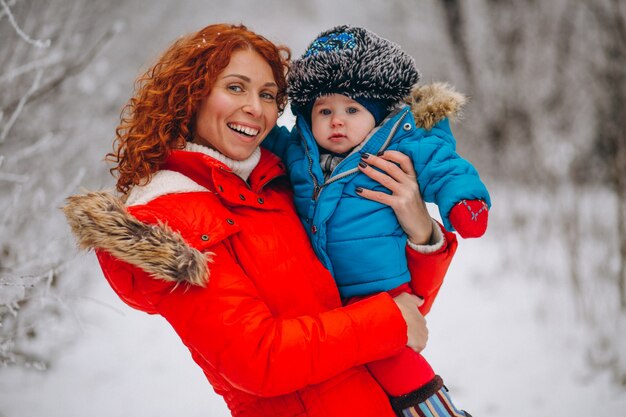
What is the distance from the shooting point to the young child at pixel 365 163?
5.20 feet

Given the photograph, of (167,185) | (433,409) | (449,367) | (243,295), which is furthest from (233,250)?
(449,367)

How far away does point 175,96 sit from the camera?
1.62 meters

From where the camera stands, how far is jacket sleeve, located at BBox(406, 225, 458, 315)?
1.72 metres

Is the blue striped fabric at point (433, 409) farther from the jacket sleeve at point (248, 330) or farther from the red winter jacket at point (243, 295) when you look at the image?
the jacket sleeve at point (248, 330)

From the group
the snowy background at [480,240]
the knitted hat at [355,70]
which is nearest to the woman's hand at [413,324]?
the knitted hat at [355,70]

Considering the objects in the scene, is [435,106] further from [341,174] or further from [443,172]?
[341,174]

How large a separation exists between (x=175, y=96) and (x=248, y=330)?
0.82 metres

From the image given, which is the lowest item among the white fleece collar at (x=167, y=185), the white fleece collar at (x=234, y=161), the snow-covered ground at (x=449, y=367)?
the snow-covered ground at (x=449, y=367)

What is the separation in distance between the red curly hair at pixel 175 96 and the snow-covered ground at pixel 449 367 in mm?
2243

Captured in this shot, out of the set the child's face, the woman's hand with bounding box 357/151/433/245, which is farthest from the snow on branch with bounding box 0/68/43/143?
the woman's hand with bounding box 357/151/433/245

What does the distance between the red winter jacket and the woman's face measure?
133mm

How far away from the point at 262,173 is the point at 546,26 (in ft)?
19.7

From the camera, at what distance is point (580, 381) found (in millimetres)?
4078

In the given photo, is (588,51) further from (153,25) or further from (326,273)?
(153,25)
